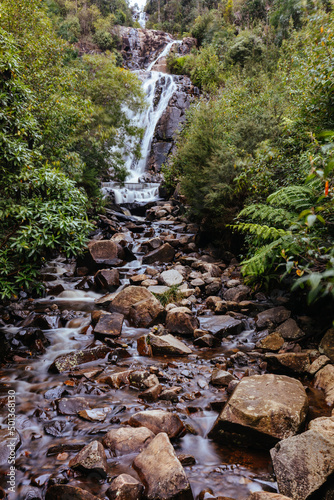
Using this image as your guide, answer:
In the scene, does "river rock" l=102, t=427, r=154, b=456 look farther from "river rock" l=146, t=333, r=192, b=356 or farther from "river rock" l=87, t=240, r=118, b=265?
"river rock" l=87, t=240, r=118, b=265

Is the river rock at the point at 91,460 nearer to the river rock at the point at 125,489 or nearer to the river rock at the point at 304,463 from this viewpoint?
the river rock at the point at 125,489

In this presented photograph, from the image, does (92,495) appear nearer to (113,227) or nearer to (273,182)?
(273,182)

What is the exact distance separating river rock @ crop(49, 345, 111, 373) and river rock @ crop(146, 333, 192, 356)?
0.71m

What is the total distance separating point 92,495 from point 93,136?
42.4 feet

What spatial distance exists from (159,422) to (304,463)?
1.35 m

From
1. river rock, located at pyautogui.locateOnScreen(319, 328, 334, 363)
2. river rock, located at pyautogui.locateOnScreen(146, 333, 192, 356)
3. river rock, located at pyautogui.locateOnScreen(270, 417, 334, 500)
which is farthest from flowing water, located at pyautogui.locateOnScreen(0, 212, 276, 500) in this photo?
river rock, located at pyautogui.locateOnScreen(319, 328, 334, 363)

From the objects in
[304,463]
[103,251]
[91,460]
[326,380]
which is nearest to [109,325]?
[91,460]

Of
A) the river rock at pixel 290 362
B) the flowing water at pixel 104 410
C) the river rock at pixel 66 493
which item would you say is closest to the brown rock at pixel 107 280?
the flowing water at pixel 104 410

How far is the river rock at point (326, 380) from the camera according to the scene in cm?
346

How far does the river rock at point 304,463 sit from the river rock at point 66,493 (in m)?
1.42

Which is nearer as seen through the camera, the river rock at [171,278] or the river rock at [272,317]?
the river rock at [272,317]

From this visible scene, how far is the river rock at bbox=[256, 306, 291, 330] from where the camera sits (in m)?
5.18

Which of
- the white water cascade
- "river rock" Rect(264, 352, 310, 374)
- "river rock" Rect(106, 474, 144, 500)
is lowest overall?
"river rock" Rect(106, 474, 144, 500)

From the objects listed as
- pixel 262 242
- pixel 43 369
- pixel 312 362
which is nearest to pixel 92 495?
pixel 43 369
